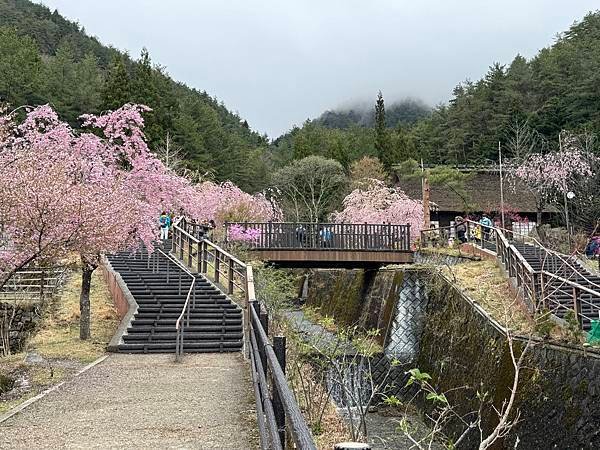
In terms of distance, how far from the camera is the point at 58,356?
1226cm

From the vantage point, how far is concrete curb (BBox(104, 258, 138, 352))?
500 inches

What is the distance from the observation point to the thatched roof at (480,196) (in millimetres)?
44281

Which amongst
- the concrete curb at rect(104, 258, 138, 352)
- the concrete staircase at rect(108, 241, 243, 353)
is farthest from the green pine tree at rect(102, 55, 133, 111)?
the concrete staircase at rect(108, 241, 243, 353)

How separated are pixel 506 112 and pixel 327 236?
3927cm

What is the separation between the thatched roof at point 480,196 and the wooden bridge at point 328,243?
19025 mm

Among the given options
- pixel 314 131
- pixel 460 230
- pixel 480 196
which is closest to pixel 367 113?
pixel 314 131

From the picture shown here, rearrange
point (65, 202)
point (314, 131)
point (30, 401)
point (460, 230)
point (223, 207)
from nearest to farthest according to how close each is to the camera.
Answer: point (30, 401), point (65, 202), point (460, 230), point (223, 207), point (314, 131)

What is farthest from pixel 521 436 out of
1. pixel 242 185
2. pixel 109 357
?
pixel 242 185

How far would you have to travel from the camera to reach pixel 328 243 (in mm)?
26516

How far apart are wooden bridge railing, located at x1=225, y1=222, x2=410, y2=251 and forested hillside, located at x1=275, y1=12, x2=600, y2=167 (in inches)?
1009

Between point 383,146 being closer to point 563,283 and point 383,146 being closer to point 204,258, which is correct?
point 204,258

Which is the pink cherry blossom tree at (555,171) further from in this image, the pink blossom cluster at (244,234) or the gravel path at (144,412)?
the gravel path at (144,412)

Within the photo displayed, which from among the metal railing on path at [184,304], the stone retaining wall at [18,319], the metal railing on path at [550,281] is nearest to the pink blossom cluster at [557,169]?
the metal railing on path at [550,281]

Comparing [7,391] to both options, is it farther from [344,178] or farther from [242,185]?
[242,185]
